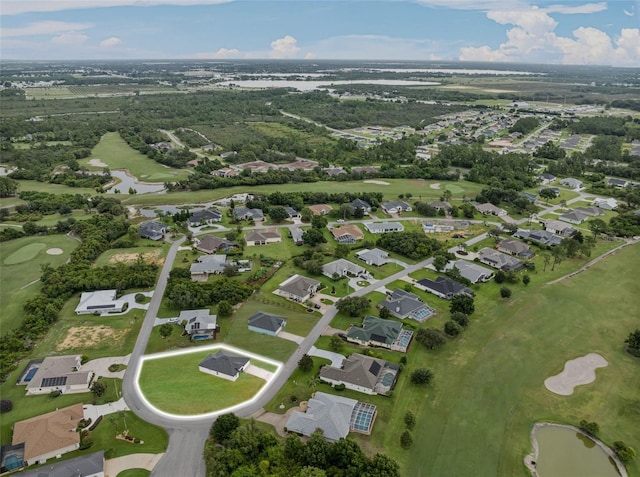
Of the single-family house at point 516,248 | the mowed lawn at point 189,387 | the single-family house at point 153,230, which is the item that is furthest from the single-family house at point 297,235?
the single-family house at point 516,248

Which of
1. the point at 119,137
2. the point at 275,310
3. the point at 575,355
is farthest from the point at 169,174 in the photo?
the point at 575,355

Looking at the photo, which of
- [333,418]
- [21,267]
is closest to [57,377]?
[333,418]

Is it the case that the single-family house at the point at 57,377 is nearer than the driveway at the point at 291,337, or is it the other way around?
the single-family house at the point at 57,377

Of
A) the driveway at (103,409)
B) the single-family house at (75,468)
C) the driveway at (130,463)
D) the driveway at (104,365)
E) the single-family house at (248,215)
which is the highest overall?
the single-family house at (248,215)

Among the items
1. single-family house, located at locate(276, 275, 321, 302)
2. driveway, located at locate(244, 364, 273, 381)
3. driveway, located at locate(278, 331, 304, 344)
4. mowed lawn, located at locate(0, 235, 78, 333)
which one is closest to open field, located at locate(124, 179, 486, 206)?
mowed lawn, located at locate(0, 235, 78, 333)

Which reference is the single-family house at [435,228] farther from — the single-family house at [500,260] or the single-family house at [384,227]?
the single-family house at [500,260]

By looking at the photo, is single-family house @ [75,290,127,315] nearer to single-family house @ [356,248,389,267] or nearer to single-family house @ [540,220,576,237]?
single-family house @ [356,248,389,267]

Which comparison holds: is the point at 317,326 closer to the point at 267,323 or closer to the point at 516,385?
the point at 267,323

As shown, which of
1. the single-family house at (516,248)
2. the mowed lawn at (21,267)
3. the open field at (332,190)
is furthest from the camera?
the open field at (332,190)
